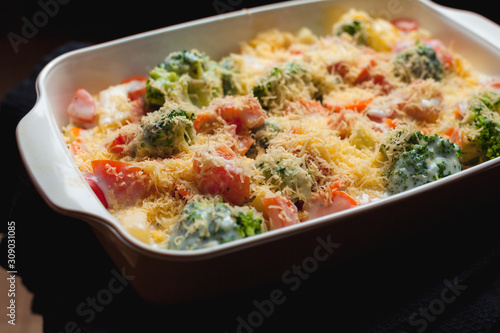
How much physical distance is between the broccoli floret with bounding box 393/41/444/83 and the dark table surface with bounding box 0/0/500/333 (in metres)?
0.83

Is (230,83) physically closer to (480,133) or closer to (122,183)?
(122,183)

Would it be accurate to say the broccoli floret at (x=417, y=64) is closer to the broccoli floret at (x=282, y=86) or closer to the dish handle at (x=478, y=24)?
the dish handle at (x=478, y=24)

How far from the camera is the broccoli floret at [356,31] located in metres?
2.92

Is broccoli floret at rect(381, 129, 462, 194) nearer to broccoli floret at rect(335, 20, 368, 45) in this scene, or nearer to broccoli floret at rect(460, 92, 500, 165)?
broccoli floret at rect(460, 92, 500, 165)

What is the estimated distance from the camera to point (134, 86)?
2508 millimetres

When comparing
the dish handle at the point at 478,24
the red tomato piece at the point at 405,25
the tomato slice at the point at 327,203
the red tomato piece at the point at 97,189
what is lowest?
the red tomato piece at the point at 97,189

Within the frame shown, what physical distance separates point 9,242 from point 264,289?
1.41 meters

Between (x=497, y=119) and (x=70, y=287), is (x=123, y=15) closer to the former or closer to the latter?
(x=70, y=287)

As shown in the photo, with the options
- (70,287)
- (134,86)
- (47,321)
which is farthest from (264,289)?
(134,86)

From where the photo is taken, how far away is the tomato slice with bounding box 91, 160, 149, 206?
74.0 inches

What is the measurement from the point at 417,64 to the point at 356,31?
48 cm

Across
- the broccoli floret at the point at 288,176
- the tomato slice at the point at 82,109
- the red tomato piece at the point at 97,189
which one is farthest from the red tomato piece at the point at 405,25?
the red tomato piece at the point at 97,189

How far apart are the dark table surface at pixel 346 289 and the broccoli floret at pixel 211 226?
0.28 metres

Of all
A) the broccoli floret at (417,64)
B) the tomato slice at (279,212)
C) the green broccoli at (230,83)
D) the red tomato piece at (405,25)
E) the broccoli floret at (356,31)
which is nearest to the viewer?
the tomato slice at (279,212)
